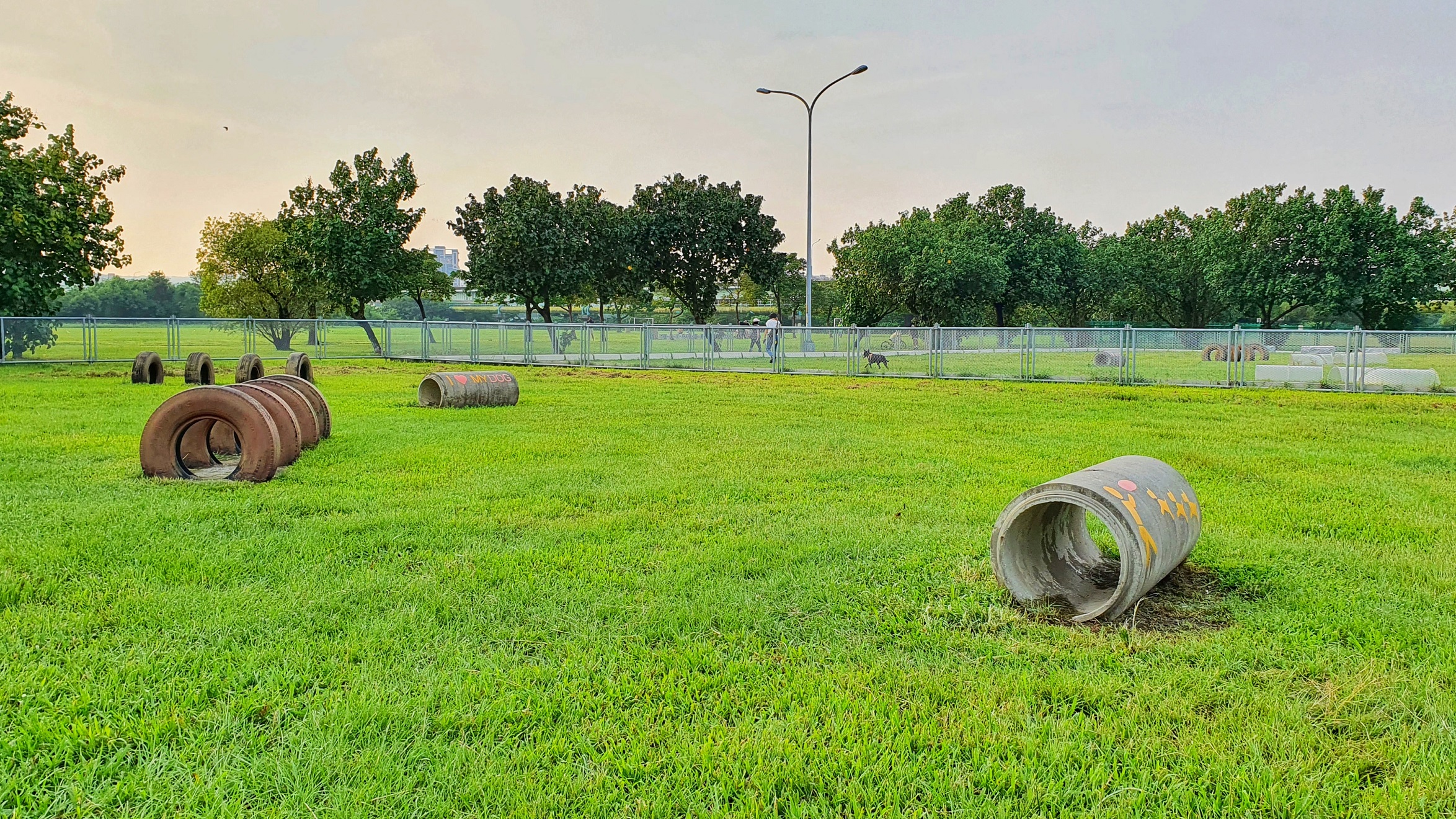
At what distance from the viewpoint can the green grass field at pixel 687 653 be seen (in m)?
2.61

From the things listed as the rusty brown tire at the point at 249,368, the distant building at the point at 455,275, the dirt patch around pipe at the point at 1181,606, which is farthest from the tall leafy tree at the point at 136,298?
→ the dirt patch around pipe at the point at 1181,606

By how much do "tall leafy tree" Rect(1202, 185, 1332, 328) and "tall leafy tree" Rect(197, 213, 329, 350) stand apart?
50959 mm

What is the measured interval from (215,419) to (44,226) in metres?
25.7

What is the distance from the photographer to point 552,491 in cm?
689

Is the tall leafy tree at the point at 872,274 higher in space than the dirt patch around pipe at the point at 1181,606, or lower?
higher

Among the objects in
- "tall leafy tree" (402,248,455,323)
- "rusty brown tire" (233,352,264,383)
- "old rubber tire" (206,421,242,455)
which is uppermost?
"tall leafy tree" (402,248,455,323)

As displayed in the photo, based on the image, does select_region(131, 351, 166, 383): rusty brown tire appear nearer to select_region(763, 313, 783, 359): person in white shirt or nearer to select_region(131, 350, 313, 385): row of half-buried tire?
select_region(131, 350, 313, 385): row of half-buried tire

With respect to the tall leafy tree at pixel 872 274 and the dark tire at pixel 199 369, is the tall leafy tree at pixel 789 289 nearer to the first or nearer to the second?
the tall leafy tree at pixel 872 274

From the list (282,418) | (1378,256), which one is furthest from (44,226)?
(1378,256)

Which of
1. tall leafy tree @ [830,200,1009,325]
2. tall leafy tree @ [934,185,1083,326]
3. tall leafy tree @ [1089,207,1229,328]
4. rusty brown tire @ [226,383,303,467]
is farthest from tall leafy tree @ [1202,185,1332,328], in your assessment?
rusty brown tire @ [226,383,303,467]

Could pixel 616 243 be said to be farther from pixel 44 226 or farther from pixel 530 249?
pixel 44 226

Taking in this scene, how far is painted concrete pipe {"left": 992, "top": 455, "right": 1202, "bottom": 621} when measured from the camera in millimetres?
3775

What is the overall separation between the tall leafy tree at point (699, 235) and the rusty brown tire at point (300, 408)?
3723cm

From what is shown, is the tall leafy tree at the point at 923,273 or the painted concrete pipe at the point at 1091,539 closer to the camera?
the painted concrete pipe at the point at 1091,539
